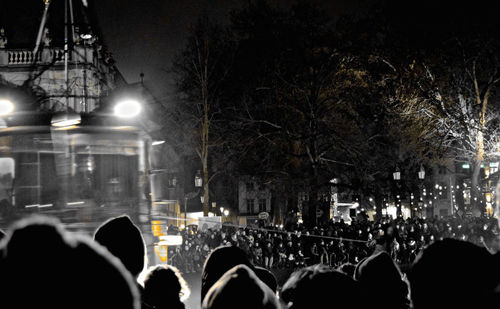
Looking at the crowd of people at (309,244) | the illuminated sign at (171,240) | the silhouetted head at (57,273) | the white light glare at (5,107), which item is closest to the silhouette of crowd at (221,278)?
the silhouetted head at (57,273)

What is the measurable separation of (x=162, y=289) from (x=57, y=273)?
2.89 metres

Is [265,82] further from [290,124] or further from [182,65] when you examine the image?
[182,65]

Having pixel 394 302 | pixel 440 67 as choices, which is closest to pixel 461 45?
pixel 440 67

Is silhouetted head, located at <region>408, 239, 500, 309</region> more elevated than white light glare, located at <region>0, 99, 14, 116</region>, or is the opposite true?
white light glare, located at <region>0, 99, 14, 116</region>

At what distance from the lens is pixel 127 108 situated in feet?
33.1

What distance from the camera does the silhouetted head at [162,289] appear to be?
3.95 meters

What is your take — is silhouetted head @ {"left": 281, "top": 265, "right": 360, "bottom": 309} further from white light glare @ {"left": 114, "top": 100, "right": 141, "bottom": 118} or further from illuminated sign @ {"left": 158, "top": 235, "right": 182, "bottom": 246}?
illuminated sign @ {"left": 158, "top": 235, "right": 182, "bottom": 246}

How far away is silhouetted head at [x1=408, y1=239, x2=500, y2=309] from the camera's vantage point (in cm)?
170

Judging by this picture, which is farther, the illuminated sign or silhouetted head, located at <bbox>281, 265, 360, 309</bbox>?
the illuminated sign

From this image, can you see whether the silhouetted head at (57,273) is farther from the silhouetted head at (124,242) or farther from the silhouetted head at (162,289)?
the silhouetted head at (162,289)

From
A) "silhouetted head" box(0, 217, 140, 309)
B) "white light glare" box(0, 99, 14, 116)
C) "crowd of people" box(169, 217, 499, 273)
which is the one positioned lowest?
"crowd of people" box(169, 217, 499, 273)

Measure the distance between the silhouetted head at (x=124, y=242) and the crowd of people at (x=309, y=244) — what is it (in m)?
13.0

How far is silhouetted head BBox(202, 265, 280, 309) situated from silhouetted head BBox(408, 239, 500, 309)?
63 cm

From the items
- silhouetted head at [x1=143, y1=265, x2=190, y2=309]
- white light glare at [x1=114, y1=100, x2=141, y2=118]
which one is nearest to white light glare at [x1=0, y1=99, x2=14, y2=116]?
white light glare at [x1=114, y1=100, x2=141, y2=118]
